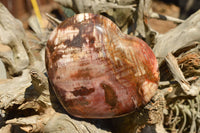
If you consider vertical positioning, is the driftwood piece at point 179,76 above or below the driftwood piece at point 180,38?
below

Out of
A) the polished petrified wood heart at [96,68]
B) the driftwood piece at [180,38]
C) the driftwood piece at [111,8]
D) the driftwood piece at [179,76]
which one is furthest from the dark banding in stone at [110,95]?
the driftwood piece at [111,8]

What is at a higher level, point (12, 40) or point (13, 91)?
point (12, 40)

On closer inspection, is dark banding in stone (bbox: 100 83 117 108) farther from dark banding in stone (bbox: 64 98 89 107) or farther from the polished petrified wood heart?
dark banding in stone (bbox: 64 98 89 107)

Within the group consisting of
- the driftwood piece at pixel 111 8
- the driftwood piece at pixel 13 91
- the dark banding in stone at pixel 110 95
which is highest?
the driftwood piece at pixel 111 8

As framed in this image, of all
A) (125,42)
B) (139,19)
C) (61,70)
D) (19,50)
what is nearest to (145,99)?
(125,42)

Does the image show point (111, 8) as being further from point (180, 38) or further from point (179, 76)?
point (179, 76)

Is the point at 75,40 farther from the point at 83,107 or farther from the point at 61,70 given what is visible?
the point at 83,107

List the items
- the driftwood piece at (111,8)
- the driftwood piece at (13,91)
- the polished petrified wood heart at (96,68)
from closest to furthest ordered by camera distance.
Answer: the polished petrified wood heart at (96,68), the driftwood piece at (13,91), the driftwood piece at (111,8)

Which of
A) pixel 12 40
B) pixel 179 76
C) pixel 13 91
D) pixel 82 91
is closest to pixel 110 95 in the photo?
pixel 82 91

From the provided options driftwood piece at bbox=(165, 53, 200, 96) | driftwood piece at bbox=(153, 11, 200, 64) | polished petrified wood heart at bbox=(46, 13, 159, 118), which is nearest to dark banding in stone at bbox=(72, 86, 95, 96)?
polished petrified wood heart at bbox=(46, 13, 159, 118)

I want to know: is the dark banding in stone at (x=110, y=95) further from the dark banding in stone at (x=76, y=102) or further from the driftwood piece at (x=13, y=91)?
the driftwood piece at (x=13, y=91)
